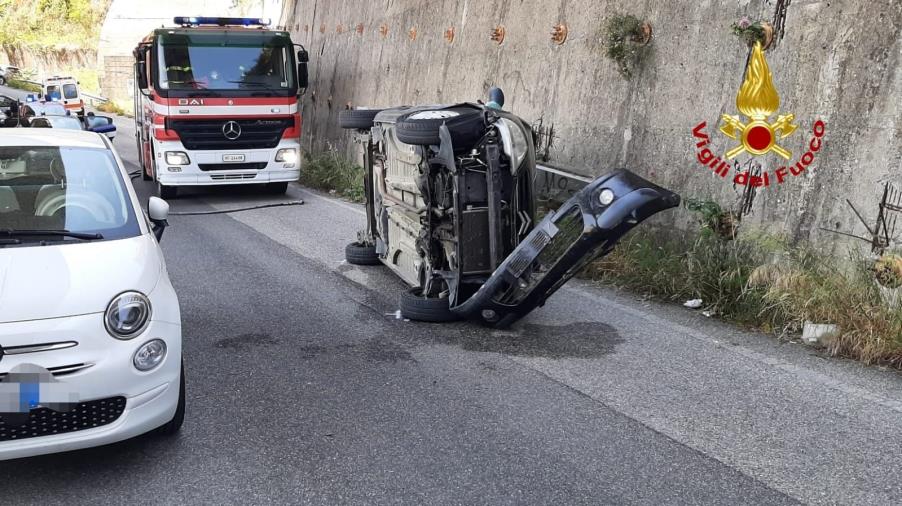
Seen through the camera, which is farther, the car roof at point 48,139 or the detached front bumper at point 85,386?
the car roof at point 48,139

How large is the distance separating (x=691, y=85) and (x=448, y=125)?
3397 millimetres

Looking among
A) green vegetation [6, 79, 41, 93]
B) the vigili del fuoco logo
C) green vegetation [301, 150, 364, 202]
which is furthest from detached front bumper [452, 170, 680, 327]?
green vegetation [6, 79, 41, 93]

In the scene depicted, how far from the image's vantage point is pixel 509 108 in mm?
11617

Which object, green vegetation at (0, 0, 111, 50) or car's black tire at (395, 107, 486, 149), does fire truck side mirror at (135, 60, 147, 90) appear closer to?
car's black tire at (395, 107, 486, 149)

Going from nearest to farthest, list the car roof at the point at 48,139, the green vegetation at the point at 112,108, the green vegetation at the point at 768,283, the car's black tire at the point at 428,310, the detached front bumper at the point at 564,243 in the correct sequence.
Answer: the car roof at the point at 48,139 → the detached front bumper at the point at 564,243 → the green vegetation at the point at 768,283 → the car's black tire at the point at 428,310 → the green vegetation at the point at 112,108

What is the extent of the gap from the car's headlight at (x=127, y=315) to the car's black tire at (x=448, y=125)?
2717mm

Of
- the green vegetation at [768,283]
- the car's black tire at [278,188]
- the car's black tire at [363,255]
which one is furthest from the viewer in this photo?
the car's black tire at [278,188]

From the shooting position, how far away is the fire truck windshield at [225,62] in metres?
13.0

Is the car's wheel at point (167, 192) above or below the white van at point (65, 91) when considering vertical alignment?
above

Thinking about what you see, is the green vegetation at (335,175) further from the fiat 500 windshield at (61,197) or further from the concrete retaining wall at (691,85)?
the fiat 500 windshield at (61,197)

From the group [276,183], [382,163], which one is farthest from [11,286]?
[276,183]

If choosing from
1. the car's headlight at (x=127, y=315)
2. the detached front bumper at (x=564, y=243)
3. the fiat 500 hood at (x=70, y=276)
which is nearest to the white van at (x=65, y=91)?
the detached front bumper at (x=564, y=243)

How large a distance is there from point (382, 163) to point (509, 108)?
4170mm

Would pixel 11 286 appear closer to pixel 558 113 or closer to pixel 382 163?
pixel 382 163
